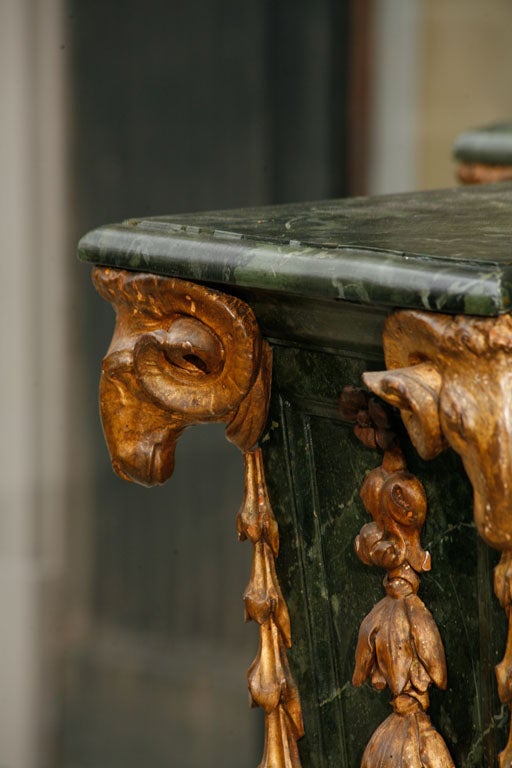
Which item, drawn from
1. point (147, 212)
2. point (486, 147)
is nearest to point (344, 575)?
point (486, 147)

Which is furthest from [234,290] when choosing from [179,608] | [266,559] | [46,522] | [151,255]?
[179,608]

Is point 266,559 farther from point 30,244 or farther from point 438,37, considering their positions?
point 438,37

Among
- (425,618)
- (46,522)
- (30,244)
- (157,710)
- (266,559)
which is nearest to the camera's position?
(425,618)

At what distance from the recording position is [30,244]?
279cm

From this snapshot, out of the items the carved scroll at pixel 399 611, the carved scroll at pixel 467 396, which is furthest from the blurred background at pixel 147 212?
the carved scroll at pixel 467 396

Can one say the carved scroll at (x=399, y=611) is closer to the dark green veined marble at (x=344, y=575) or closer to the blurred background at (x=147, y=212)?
the dark green veined marble at (x=344, y=575)

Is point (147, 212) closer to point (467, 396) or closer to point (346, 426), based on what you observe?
point (346, 426)

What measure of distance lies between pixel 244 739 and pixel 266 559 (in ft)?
7.53

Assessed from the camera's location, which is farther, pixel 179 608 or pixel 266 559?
pixel 179 608

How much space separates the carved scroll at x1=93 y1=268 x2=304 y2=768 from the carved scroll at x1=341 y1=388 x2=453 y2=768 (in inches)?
3.4

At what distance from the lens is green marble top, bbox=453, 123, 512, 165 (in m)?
1.81

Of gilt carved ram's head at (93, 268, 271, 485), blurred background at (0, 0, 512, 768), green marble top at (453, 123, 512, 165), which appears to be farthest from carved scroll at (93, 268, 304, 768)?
Answer: blurred background at (0, 0, 512, 768)

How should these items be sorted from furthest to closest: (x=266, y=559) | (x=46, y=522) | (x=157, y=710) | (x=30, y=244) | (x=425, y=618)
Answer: (x=157, y=710) → (x=46, y=522) → (x=30, y=244) → (x=266, y=559) → (x=425, y=618)

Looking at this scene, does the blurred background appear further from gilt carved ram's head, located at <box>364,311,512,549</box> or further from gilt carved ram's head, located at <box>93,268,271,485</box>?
gilt carved ram's head, located at <box>364,311,512,549</box>
